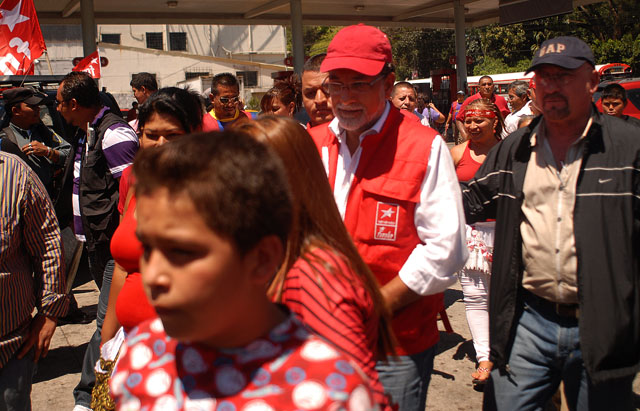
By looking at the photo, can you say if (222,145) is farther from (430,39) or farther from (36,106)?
(430,39)

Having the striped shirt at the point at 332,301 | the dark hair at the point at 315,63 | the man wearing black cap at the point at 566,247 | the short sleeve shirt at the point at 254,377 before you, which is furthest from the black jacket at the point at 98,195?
the short sleeve shirt at the point at 254,377

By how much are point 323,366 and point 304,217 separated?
62 cm

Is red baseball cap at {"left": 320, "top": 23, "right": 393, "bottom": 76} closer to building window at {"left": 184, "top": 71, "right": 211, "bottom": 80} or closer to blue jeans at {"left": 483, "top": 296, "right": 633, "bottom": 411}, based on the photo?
blue jeans at {"left": 483, "top": 296, "right": 633, "bottom": 411}

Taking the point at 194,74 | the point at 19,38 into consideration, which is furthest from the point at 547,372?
the point at 194,74

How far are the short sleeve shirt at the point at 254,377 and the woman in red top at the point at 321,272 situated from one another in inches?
14.7

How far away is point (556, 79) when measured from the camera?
2.96 metres

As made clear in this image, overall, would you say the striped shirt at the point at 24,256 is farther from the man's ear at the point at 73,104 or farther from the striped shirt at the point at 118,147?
the man's ear at the point at 73,104

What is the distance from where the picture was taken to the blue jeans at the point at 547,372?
289 centimetres

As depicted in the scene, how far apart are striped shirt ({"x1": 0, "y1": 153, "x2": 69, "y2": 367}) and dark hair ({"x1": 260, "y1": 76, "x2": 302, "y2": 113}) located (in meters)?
2.89

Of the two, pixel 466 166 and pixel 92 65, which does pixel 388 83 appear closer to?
pixel 466 166

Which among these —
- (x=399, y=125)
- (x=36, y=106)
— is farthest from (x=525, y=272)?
(x=36, y=106)

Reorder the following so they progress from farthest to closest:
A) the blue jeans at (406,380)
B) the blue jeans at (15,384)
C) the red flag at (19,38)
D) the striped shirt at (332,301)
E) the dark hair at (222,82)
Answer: the red flag at (19,38) → the dark hair at (222,82) → the blue jeans at (15,384) → the blue jeans at (406,380) → the striped shirt at (332,301)

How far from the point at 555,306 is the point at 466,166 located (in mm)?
2535

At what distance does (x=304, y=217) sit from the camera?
1861mm
